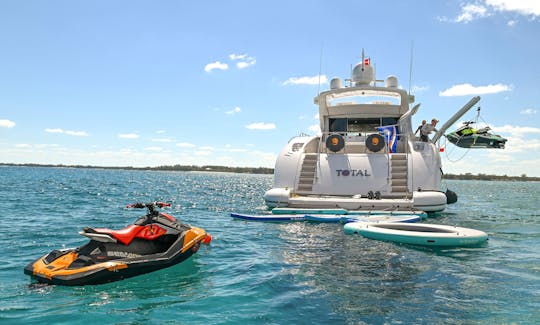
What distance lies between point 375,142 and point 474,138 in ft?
14.5

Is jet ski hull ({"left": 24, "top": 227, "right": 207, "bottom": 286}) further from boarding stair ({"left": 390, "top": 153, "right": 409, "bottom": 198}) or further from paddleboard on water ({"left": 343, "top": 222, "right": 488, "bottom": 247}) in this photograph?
boarding stair ({"left": 390, "top": 153, "right": 409, "bottom": 198})

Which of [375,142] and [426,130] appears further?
[426,130]

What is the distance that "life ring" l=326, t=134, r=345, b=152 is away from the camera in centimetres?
1509

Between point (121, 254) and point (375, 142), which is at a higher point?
point (375, 142)

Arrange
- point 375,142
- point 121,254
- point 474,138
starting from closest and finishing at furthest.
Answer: point 121,254 < point 375,142 < point 474,138

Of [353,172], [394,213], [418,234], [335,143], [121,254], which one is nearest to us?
[121,254]

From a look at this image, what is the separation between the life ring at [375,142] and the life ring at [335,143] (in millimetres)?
975

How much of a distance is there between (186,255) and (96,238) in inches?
60.6

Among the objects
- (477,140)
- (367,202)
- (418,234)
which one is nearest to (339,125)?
(477,140)

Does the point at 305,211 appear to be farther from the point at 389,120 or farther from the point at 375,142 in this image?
the point at 389,120

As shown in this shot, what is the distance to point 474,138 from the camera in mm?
15828

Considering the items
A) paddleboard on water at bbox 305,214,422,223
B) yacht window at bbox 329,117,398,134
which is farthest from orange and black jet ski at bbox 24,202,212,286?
yacht window at bbox 329,117,398,134

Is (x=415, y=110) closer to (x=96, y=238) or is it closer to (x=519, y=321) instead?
(x=519, y=321)

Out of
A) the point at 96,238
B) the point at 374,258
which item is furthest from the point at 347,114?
the point at 96,238
